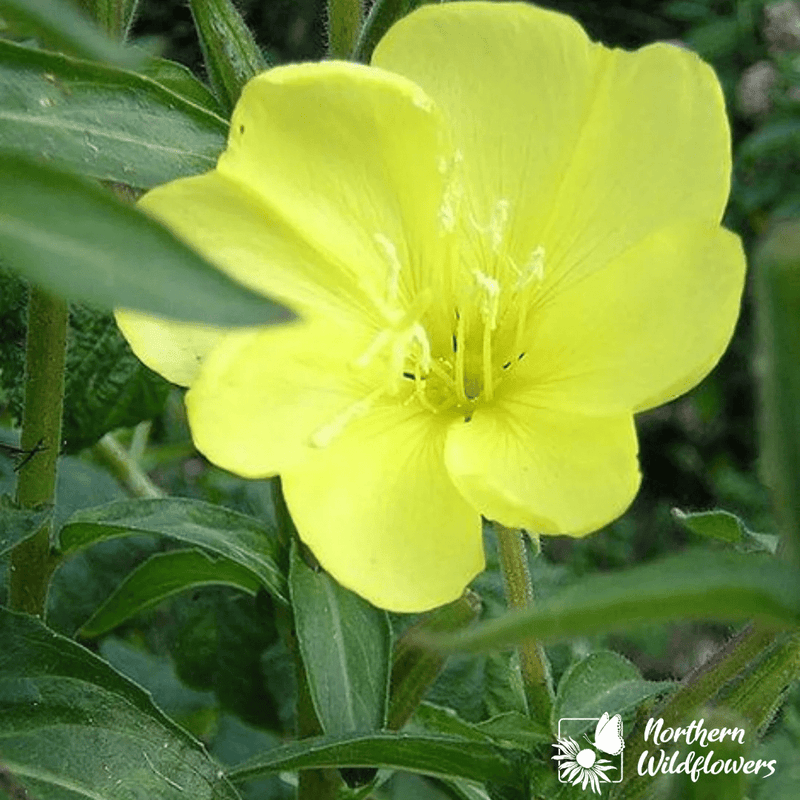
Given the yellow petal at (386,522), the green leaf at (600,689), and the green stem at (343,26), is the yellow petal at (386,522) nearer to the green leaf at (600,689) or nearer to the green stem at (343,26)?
the green leaf at (600,689)

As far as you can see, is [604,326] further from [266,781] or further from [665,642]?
[665,642]

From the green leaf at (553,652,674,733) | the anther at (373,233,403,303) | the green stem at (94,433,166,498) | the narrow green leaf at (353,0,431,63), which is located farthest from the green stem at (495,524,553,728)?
the green stem at (94,433,166,498)

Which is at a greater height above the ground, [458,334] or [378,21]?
[378,21]

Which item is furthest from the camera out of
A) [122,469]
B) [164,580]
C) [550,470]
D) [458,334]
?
[122,469]

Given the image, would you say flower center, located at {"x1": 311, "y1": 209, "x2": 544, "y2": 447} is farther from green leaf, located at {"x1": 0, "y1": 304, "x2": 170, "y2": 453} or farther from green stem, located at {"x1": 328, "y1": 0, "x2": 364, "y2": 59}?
green leaf, located at {"x1": 0, "y1": 304, "x2": 170, "y2": 453}

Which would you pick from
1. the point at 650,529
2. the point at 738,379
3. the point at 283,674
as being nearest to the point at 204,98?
the point at 283,674

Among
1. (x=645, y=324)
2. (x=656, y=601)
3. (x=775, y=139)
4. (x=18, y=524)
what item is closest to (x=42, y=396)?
(x=18, y=524)

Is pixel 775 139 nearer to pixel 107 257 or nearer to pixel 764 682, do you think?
pixel 764 682
